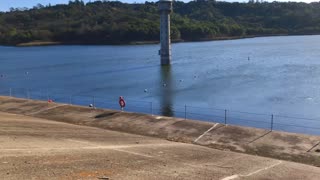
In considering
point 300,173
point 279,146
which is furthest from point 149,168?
point 279,146

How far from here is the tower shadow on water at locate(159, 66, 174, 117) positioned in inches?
1994

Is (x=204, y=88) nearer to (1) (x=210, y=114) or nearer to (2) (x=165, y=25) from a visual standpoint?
(1) (x=210, y=114)

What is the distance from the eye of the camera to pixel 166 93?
212 feet

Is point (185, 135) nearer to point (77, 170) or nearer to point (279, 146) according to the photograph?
point (279, 146)

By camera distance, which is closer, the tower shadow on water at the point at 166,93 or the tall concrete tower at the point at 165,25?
the tower shadow on water at the point at 166,93

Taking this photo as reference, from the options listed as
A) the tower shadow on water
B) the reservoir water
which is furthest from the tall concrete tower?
the tower shadow on water

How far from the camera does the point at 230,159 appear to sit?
818 inches

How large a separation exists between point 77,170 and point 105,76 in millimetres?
75426

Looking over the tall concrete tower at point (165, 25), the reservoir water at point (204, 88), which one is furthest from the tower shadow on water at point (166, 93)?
the tall concrete tower at point (165, 25)

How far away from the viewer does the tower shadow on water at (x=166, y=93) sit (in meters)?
50.6

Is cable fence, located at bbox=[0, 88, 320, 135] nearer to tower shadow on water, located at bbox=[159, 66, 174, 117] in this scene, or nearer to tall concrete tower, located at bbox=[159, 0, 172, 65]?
tower shadow on water, located at bbox=[159, 66, 174, 117]

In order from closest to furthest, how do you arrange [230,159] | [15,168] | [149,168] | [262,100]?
[15,168] < [149,168] < [230,159] < [262,100]

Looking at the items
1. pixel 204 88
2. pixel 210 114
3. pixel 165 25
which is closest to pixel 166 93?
pixel 204 88

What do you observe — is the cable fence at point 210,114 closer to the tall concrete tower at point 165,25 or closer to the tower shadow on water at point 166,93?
the tower shadow on water at point 166,93
